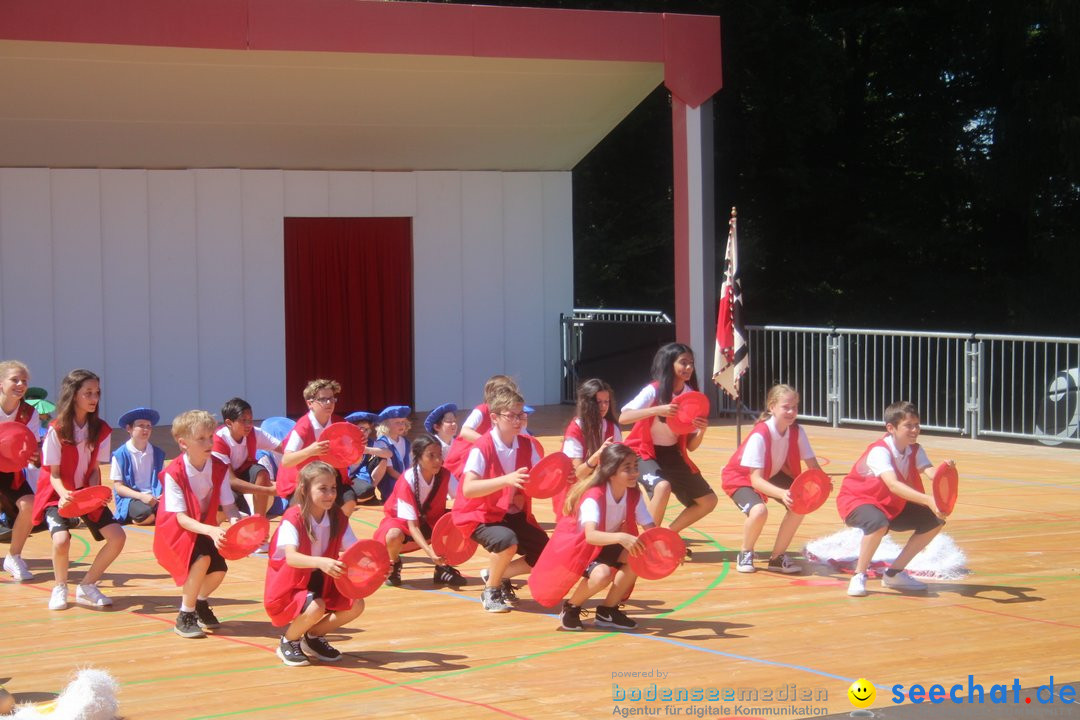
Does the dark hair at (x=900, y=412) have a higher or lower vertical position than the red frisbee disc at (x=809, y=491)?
higher

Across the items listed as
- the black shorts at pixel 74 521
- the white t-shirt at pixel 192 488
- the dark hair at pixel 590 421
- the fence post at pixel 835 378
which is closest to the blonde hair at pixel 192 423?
the white t-shirt at pixel 192 488

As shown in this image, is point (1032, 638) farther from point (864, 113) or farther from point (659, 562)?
point (864, 113)

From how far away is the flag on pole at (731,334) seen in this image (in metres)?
13.2

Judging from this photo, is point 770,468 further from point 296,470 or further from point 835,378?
point 835,378

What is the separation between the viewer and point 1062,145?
23562mm

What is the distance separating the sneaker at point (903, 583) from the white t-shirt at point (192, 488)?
407 centimetres

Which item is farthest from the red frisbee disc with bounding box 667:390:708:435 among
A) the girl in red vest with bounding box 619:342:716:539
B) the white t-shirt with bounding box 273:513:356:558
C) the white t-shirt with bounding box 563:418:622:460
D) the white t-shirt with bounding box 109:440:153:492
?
the white t-shirt with bounding box 109:440:153:492

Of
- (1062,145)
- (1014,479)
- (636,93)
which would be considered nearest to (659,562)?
(1014,479)

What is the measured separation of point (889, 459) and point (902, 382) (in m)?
8.13

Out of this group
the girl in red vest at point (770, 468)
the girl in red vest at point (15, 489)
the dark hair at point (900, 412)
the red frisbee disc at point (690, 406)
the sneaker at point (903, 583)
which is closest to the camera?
the dark hair at point (900, 412)

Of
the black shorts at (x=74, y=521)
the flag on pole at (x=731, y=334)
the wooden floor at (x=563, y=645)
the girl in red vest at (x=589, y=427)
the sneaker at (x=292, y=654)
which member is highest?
the flag on pole at (x=731, y=334)

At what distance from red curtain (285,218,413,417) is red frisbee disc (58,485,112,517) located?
11.1 meters

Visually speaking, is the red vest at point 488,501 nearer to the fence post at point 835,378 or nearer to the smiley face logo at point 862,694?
Answer: the smiley face logo at point 862,694

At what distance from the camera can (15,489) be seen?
28.9ft
